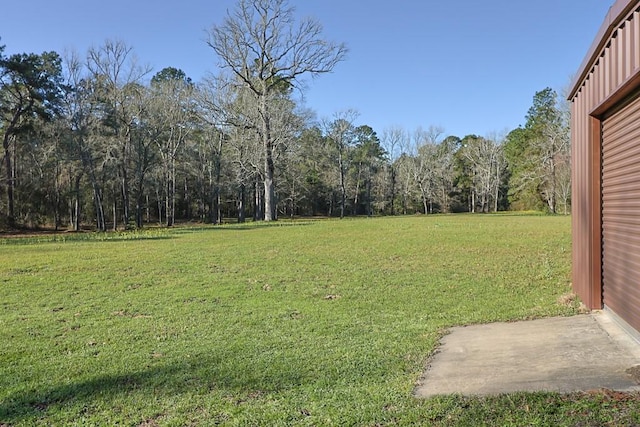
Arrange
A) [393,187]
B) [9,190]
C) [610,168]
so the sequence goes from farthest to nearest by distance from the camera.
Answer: [393,187] → [9,190] → [610,168]

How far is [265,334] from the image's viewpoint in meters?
6.04

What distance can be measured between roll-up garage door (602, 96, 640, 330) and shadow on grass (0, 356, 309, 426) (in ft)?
11.1

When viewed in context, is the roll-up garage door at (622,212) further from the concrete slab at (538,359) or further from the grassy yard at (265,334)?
the grassy yard at (265,334)

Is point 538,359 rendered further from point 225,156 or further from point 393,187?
point 393,187

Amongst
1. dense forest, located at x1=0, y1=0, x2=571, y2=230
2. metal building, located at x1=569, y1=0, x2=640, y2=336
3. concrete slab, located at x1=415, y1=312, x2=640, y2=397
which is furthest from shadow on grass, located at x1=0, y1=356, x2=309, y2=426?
dense forest, located at x1=0, y1=0, x2=571, y2=230

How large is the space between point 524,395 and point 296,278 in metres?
7.24

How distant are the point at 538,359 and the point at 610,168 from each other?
2573mm

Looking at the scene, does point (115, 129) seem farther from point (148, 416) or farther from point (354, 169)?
point (148, 416)

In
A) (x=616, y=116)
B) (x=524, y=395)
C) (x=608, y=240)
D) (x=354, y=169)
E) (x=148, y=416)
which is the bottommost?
(x=148, y=416)

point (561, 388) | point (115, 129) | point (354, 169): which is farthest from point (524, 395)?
point (354, 169)

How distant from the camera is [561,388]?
3451 mm

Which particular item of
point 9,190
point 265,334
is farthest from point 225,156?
point 265,334

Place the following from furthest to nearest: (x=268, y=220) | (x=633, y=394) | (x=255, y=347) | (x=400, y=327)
Answer: (x=268, y=220)
(x=400, y=327)
(x=255, y=347)
(x=633, y=394)

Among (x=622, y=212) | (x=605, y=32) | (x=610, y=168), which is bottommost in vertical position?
(x=622, y=212)
